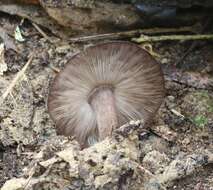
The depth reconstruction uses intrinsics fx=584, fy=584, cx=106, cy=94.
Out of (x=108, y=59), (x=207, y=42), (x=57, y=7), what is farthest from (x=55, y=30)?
(x=207, y=42)

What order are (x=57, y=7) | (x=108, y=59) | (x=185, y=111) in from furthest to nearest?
(x=57, y=7) < (x=185, y=111) < (x=108, y=59)

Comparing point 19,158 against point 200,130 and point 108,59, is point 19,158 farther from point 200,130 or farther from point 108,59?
point 200,130

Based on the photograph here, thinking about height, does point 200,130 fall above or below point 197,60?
below

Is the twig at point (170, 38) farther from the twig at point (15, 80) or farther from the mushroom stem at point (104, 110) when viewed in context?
the twig at point (15, 80)

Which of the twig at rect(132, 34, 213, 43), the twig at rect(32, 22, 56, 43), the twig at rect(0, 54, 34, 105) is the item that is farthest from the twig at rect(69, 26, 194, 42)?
the twig at rect(0, 54, 34, 105)

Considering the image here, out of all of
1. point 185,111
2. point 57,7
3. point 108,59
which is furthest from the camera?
point 57,7

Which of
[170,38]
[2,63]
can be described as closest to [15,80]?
[2,63]

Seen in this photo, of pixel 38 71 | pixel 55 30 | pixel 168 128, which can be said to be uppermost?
pixel 55 30
